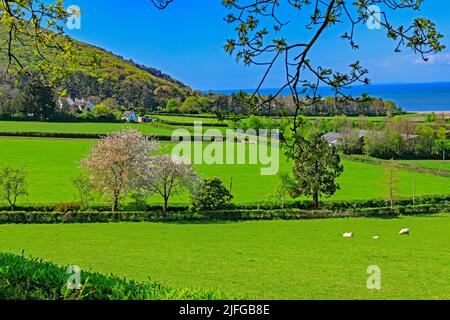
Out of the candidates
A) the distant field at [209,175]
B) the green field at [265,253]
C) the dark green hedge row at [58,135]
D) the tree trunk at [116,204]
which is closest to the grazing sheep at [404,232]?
the green field at [265,253]

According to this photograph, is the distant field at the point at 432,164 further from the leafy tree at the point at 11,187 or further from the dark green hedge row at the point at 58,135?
the leafy tree at the point at 11,187

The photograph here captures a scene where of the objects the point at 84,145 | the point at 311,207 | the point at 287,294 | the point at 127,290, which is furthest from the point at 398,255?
the point at 84,145

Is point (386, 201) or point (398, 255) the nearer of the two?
point (398, 255)

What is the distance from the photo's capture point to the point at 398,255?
1054 inches

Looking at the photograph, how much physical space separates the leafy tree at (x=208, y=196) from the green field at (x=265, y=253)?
3256 millimetres

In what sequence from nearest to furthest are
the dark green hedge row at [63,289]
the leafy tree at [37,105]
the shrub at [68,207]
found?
1. the dark green hedge row at [63,289]
2. the shrub at [68,207]
3. the leafy tree at [37,105]

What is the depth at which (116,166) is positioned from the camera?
41.2 m

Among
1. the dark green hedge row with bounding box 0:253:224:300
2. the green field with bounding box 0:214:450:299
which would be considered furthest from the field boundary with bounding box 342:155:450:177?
the dark green hedge row with bounding box 0:253:224:300

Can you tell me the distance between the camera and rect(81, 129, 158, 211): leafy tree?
40406 millimetres

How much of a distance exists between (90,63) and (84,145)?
6821cm

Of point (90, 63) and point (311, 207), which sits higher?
point (90, 63)

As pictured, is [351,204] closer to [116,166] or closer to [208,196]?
[208,196]

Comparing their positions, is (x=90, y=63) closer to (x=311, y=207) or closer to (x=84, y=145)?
(x=311, y=207)

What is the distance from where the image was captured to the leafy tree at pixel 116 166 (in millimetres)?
40406
